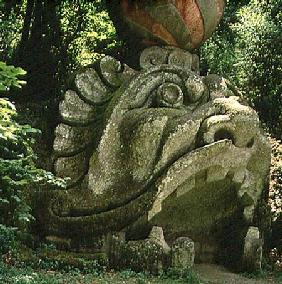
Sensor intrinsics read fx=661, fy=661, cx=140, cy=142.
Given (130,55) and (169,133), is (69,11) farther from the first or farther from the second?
(169,133)

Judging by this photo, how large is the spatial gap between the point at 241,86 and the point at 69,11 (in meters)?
2.52

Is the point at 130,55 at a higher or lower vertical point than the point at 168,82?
higher

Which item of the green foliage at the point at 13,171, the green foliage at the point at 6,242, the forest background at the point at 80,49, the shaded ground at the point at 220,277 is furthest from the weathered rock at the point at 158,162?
the forest background at the point at 80,49

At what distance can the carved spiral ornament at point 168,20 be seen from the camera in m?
6.91

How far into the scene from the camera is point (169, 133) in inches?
238

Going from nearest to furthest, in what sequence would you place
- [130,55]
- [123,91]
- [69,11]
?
[123,91], [130,55], [69,11]

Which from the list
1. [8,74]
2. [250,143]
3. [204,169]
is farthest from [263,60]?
[8,74]

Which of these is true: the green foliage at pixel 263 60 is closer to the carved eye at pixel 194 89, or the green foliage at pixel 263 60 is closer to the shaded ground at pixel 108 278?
the carved eye at pixel 194 89

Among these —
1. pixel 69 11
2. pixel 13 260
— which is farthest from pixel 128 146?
pixel 69 11

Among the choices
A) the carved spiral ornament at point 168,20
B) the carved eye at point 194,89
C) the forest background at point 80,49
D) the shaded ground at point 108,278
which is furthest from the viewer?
the forest background at point 80,49

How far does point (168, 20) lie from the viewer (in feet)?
22.8

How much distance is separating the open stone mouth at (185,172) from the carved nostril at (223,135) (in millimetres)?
27

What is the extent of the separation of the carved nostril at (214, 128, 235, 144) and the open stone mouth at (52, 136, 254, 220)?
27 mm

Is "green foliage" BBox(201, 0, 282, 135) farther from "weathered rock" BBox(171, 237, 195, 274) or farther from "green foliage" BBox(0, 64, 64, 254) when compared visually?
"green foliage" BBox(0, 64, 64, 254)
